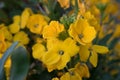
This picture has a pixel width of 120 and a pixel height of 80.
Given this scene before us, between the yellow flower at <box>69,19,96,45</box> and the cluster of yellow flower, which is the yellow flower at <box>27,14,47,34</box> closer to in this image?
the cluster of yellow flower

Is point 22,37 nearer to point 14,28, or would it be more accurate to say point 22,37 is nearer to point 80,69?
point 14,28

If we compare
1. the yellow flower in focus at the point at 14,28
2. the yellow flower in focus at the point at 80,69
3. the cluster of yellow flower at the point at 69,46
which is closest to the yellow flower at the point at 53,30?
the cluster of yellow flower at the point at 69,46

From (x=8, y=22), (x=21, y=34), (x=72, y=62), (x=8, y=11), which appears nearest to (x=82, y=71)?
(x=72, y=62)

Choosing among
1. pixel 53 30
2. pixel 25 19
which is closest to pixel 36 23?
pixel 25 19

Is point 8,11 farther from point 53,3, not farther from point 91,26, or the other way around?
point 91,26

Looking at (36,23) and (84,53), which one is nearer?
(84,53)

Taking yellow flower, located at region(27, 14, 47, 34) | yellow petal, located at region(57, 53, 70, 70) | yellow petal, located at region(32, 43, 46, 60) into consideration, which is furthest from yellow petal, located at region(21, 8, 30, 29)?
yellow petal, located at region(57, 53, 70, 70)

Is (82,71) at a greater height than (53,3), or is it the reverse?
(53,3)
